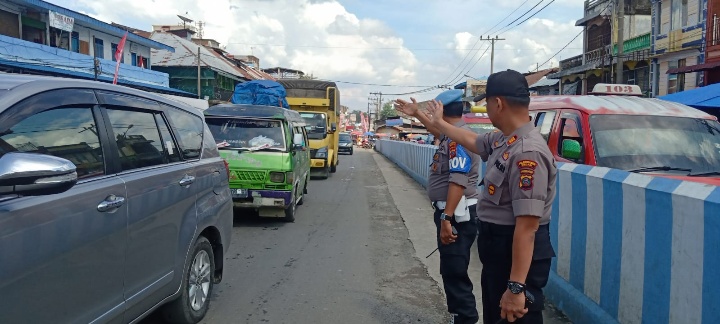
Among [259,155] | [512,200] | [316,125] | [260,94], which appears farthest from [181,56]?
[512,200]

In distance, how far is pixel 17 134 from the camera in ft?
8.75

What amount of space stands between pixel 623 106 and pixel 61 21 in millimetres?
24003

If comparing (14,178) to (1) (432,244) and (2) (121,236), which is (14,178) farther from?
(1) (432,244)

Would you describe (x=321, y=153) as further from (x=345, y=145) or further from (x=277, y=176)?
(x=345, y=145)

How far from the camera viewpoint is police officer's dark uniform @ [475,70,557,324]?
8.34 ft

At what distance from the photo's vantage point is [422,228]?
30.7ft

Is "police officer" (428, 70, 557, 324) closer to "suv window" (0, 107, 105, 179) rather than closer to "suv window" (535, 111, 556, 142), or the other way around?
"suv window" (0, 107, 105, 179)

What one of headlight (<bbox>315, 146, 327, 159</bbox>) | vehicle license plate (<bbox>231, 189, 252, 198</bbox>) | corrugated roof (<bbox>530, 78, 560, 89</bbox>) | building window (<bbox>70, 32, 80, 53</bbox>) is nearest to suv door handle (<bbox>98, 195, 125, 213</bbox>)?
vehicle license plate (<bbox>231, 189, 252, 198</bbox>)

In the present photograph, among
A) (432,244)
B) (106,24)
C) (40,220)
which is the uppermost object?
(106,24)

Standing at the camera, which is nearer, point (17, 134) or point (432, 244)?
point (17, 134)

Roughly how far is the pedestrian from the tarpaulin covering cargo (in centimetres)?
1321

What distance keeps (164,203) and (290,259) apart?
330cm

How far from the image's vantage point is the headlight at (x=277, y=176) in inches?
357

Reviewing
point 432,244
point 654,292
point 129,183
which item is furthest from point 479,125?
point 129,183
